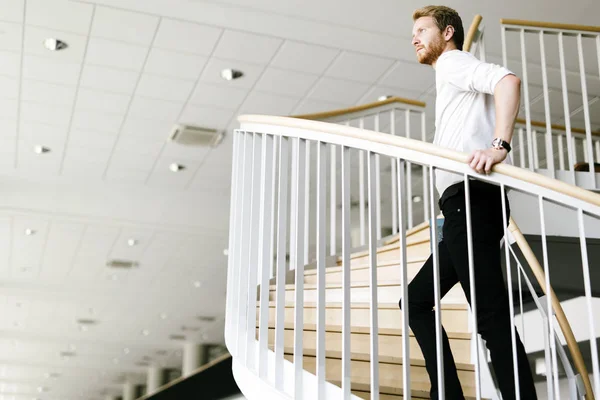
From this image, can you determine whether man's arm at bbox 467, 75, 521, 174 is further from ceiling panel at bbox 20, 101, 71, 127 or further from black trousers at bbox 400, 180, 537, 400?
ceiling panel at bbox 20, 101, 71, 127

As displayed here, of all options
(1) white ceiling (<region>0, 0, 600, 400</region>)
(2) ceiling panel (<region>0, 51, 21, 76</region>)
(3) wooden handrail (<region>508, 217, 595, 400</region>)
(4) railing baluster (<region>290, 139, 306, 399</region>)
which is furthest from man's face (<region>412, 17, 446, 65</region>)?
(2) ceiling panel (<region>0, 51, 21, 76</region>)

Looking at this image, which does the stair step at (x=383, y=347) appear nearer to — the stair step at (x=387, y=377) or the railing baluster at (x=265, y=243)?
the stair step at (x=387, y=377)

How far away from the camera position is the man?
1965 mm

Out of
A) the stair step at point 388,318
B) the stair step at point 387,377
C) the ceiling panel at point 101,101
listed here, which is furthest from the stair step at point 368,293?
the ceiling panel at point 101,101

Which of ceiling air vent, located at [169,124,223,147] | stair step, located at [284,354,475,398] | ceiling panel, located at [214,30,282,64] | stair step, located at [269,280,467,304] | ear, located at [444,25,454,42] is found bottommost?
stair step, located at [284,354,475,398]

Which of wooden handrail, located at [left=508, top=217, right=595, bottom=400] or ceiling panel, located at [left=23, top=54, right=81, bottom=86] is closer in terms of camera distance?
wooden handrail, located at [left=508, top=217, right=595, bottom=400]

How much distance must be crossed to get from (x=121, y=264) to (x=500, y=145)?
995cm

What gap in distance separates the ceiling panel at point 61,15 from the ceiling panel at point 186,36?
552 millimetres

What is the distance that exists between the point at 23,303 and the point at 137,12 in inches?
392

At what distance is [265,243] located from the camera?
2656mm

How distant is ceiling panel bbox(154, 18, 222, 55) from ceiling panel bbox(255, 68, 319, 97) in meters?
0.65

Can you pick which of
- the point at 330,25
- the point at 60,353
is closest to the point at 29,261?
the point at 330,25

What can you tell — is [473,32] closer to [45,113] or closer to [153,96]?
[153,96]

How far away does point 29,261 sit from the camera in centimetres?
1092
